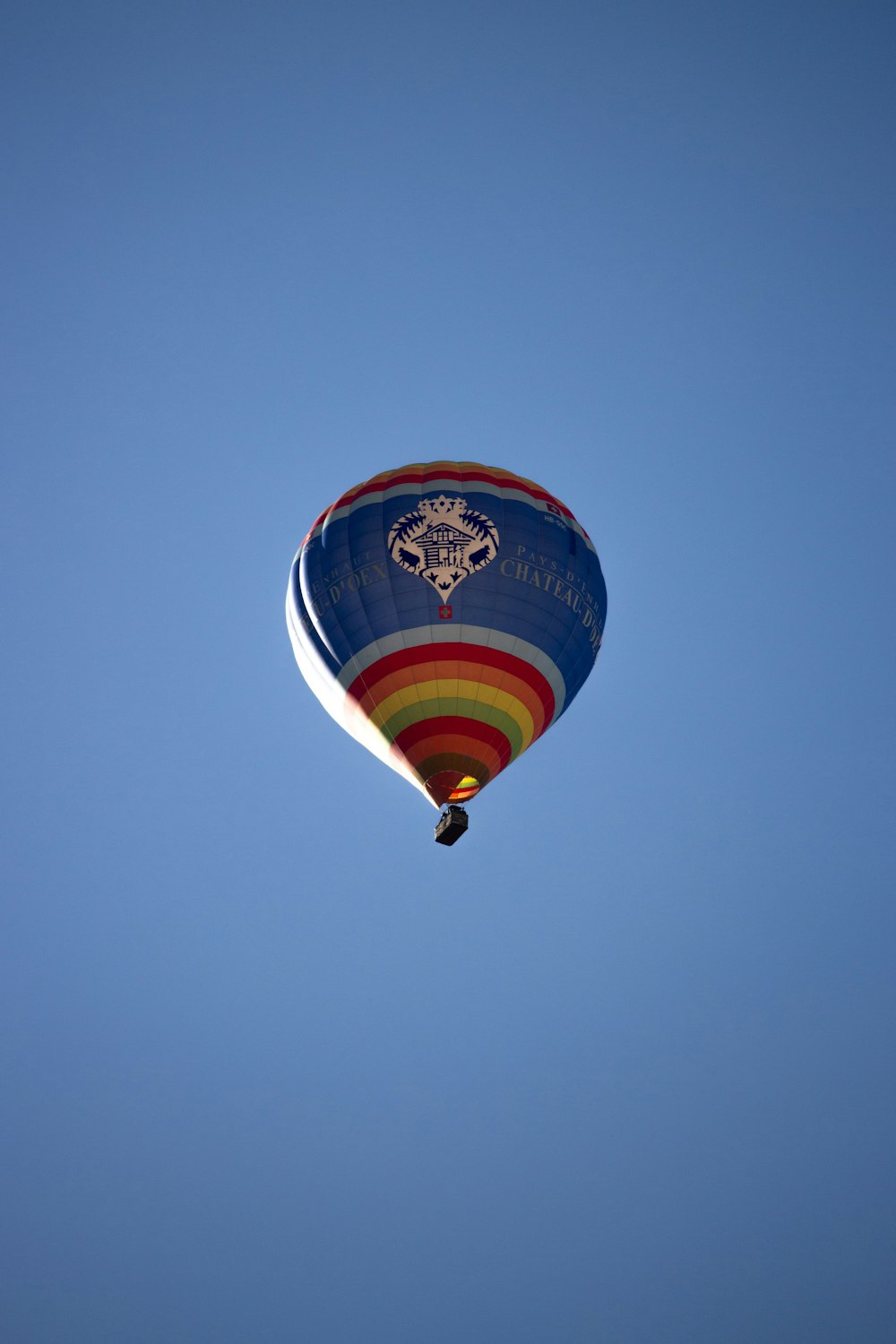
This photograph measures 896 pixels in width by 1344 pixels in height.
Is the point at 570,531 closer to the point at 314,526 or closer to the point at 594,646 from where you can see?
the point at 594,646

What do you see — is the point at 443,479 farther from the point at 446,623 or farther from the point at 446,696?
the point at 446,696

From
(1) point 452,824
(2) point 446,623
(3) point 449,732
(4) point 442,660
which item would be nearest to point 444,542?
(2) point 446,623

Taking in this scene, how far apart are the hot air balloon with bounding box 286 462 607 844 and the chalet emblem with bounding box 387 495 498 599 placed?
0.02m

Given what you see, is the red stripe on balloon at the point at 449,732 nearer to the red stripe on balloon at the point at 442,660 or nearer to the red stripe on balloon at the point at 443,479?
Result: the red stripe on balloon at the point at 442,660

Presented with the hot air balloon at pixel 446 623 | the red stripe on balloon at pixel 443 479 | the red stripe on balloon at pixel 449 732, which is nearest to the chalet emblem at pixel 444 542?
the hot air balloon at pixel 446 623

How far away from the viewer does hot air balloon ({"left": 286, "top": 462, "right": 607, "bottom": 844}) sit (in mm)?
22547

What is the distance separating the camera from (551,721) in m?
24.3

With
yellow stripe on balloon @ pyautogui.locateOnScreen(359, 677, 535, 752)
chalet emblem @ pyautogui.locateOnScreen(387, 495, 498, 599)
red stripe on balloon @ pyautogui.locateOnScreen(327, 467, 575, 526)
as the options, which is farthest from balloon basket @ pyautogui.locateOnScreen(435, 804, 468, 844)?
red stripe on balloon @ pyautogui.locateOnScreen(327, 467, 575, 526)

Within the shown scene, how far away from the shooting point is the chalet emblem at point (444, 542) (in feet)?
74.4

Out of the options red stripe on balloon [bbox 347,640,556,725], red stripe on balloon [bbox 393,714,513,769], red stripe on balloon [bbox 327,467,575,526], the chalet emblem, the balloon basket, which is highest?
red stripe on balloon [bbox 327,467,575,526]

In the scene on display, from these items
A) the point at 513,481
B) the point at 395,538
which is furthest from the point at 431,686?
the point at 513,481

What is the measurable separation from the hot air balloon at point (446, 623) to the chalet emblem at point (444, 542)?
23 mm

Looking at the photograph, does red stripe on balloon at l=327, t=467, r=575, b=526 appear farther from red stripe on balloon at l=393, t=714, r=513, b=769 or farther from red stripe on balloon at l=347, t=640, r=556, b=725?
red stripe on balloon at l=393, t=714, r=513, b=769

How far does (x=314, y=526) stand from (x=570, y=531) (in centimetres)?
487
